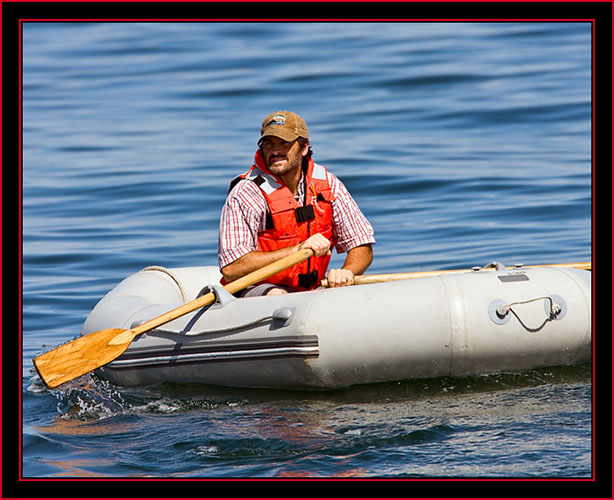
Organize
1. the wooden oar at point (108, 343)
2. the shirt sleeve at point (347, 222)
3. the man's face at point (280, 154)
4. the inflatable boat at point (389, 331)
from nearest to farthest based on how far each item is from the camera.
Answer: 1. the inflatable boat at point (389, 331)
2. the wooden oar at point (108, 343)
3. the man's face at point (280, 154)
4. the shirt sleeve at point (347, 222)

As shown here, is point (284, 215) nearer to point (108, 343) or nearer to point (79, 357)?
point (108, 343)

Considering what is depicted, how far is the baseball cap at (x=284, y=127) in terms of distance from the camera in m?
4.91

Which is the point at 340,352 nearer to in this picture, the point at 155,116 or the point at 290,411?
the point at 290,411

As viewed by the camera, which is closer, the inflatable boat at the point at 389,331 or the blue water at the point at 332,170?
the blue water at the point at 332,170

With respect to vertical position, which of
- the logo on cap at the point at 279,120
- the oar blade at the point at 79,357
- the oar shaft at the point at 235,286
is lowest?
the oar blade at the point at 79,357

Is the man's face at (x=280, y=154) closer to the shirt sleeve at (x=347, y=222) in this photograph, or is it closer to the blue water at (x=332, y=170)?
the shirt sleeve at (x=347, y=222)

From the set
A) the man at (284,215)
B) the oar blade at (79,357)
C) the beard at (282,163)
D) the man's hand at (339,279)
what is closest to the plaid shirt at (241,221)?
the man at (284,215)

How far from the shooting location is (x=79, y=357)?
4723 mm

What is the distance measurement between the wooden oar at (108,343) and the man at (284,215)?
0.17 metres

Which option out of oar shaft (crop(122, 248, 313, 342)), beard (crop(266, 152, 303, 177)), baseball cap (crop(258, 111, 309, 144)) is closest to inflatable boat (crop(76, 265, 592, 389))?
oar shaft (crop(122, 248, 313, 342))

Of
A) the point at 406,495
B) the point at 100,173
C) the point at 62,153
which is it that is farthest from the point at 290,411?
the point at 62,153

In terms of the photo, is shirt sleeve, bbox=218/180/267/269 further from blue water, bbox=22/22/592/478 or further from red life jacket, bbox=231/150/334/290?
blue water, bbox=22/22/592/478

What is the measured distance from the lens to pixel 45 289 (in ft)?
23.3

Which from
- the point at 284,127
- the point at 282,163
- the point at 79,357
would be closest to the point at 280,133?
the point at 284,127
